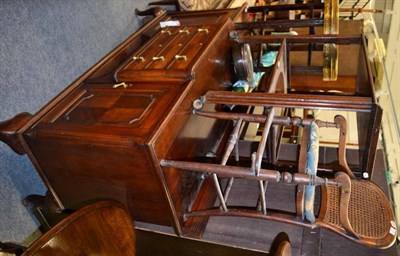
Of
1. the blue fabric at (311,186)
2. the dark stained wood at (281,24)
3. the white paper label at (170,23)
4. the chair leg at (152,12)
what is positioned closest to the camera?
the blue fabric at (311,186)

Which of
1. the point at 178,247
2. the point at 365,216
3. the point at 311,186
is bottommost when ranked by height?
the point at 178,247

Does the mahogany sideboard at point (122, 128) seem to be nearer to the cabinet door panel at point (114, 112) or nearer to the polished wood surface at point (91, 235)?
the cabinet door panel at point (114, 112)

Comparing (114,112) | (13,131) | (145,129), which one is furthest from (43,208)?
(145,129)

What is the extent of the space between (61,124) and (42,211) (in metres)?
0.48

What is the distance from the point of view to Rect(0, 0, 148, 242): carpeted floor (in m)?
1.26

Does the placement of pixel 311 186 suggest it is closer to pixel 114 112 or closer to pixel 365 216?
pixel 365 216

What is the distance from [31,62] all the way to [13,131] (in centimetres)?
38

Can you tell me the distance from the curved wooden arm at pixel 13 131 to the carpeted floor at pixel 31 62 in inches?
3.1

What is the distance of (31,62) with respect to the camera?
1.36m


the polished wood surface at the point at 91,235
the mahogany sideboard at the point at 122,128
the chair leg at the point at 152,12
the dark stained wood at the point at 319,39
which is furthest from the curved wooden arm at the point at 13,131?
the dark stained wood at the point at 319,39

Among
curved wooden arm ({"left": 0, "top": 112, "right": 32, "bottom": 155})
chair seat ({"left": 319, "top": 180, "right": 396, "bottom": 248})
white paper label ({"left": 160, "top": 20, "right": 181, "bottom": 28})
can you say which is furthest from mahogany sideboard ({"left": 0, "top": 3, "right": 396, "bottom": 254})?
white paper label ({"left": 160, "top": 20, "right": 181, "bottom": 28})

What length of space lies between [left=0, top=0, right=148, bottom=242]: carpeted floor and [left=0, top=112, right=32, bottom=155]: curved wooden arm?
8cm

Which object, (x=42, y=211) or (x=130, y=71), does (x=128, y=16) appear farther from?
(x=42, y=211)

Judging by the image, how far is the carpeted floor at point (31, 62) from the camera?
126cm
